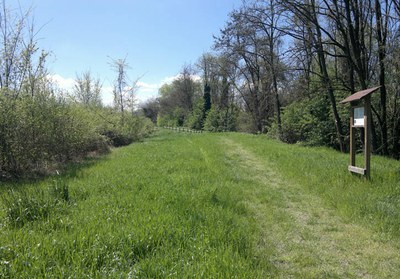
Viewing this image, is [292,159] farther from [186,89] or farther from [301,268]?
[186,89]

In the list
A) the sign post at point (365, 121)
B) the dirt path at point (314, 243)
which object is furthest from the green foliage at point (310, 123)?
the dirt path at point (314, 243)

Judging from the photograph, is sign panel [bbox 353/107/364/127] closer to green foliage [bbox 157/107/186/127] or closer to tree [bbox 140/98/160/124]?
green foliage [bbox 157/107/186/127]

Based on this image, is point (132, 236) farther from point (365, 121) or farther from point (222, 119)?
point (222, 119)

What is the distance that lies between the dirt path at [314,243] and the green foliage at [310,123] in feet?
38.4

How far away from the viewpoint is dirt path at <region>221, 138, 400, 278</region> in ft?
11.8

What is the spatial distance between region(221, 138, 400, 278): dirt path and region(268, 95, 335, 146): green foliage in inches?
461

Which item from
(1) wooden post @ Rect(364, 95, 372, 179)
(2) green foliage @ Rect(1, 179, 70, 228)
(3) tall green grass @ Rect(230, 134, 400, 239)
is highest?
(1) wooden post @ Rect(364, 95, 372, 179)

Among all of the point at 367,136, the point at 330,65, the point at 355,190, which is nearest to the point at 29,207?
the point at 355,190

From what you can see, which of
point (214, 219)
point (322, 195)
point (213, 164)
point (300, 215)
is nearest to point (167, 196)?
point (214, 219)

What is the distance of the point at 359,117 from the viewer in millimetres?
7785

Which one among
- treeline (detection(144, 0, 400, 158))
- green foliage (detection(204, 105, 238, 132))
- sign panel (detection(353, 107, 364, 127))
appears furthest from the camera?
green foliage (detection(204, 105, 238, 132))

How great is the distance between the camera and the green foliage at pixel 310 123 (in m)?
17.4

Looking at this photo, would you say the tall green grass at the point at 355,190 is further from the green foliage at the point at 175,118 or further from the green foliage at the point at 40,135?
the green foliage at the point at 175,118

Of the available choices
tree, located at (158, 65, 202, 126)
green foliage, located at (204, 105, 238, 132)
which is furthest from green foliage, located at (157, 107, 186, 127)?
green foliage, located at (204, 105, 238, 132)
